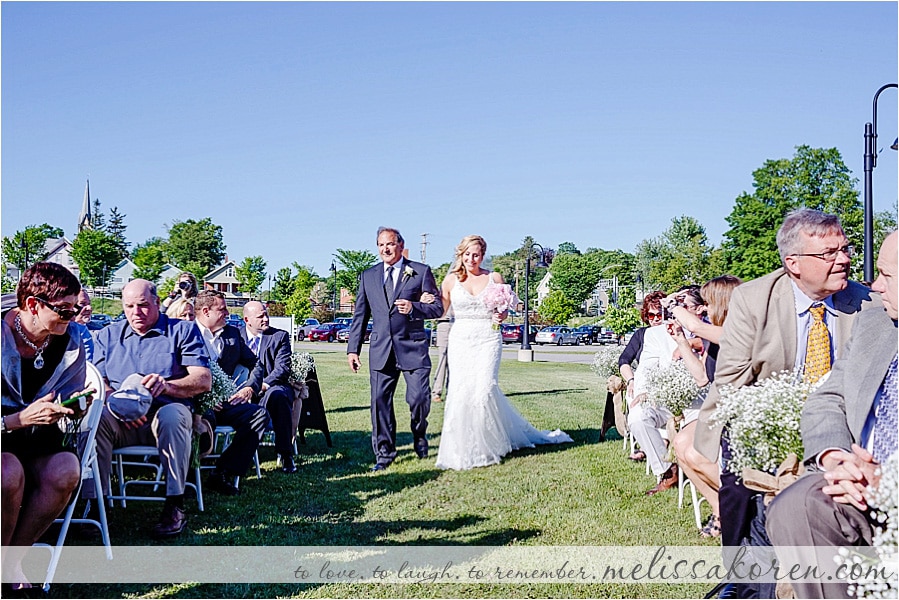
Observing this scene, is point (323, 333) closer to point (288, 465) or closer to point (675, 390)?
point (288, 465)

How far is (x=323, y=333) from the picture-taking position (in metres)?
53.2

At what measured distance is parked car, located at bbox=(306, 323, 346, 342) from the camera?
52.9 meters

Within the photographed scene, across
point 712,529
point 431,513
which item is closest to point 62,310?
point 431,513

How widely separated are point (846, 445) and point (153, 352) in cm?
447

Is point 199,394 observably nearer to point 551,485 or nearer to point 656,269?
point 551,485

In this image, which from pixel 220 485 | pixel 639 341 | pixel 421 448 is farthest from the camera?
pixel 421 448

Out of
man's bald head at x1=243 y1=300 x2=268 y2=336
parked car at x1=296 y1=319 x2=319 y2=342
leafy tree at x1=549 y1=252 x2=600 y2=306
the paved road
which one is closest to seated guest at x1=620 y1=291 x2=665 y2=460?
man's bald head at x1=243 y1=300 x2=268 y2=336

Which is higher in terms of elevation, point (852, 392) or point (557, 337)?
point (852, 392)

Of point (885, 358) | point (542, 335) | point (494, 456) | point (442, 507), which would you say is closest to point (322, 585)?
point (442, 507)

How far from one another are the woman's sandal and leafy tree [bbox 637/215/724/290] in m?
49.4

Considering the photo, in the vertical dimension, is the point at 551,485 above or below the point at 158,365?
below

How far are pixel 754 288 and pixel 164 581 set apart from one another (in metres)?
3.45

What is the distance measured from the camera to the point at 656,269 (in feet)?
231

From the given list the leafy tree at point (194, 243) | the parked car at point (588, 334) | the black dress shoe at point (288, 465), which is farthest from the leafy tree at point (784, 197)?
the leafy tree at point (194, 243)
